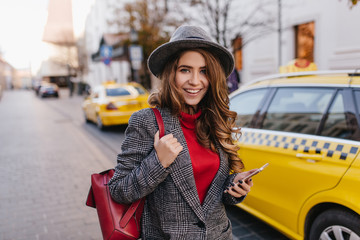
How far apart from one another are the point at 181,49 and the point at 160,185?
2.25 ft

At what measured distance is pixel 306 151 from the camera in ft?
8.92

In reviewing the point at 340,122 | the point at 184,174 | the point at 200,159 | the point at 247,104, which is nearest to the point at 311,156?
the point at 340,122

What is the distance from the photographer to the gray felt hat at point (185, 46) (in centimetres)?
154

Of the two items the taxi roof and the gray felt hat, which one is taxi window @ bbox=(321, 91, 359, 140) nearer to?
the taxi roof

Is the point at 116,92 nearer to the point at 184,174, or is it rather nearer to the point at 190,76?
the point at 190,76

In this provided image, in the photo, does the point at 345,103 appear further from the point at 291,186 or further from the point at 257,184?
the point at 257,184

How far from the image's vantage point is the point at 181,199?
1.50m

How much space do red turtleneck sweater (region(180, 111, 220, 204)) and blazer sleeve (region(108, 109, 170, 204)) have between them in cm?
18

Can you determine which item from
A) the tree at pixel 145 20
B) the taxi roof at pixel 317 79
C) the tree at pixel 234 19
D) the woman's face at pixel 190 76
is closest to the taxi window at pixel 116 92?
the tree at pixel 234 19

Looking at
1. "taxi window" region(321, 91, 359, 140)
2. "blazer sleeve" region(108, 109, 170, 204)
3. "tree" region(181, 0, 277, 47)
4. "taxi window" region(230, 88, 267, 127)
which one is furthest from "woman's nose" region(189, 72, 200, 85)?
"tree" region(181, 0, 277, 47)

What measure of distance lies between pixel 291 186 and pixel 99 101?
877 cm

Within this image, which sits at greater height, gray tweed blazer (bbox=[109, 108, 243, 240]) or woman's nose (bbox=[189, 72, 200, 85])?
woman's nose (bbox=[189, 72, 200, 85])

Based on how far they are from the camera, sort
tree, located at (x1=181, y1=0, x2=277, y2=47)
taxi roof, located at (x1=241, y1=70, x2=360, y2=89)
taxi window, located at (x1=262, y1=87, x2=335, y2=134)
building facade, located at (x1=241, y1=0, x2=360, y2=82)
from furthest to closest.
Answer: tree, located at (x1=181, y1=0, x2=277, y2=47) < building facade, located at (x1=241, y1=0, x2=360, y2=82) < taxi window, located at (x1=262, y1=87, x2=335, y2=134) < taxi roof, located at (x1=241, y1=70, x2=360, y2=89)

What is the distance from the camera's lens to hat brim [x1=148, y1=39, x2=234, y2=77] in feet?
5.08
